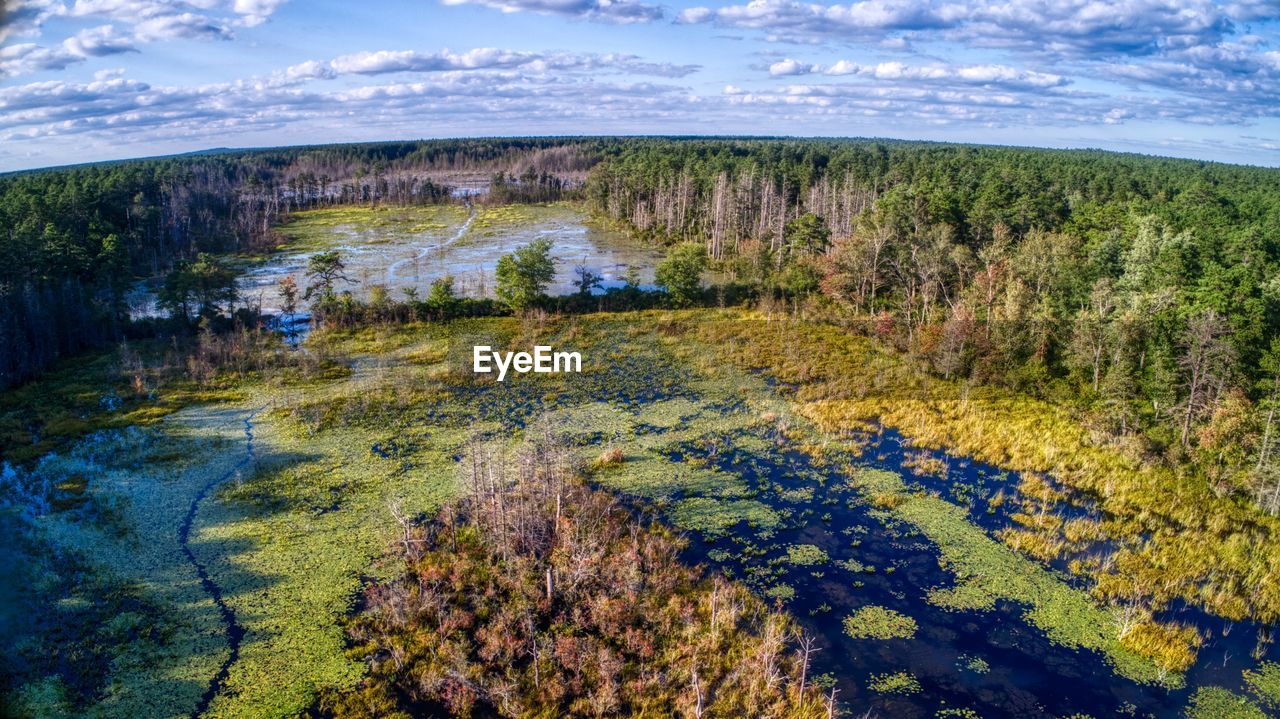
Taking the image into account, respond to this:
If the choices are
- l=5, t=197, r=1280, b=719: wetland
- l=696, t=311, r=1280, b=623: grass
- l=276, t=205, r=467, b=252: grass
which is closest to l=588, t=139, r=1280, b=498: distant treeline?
l=696, t=311, r=1280, b=623: grass

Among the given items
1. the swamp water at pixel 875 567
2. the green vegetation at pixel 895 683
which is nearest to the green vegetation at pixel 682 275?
the swamp water at pixel 875 567

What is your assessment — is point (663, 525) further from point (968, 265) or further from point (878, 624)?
point (968, 265)

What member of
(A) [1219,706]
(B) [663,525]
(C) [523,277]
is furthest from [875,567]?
(C) [523,277]

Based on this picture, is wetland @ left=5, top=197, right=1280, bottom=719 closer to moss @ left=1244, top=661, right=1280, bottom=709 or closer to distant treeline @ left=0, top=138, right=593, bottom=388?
moss @ left=1244, top=661, right=1280, bottom=709

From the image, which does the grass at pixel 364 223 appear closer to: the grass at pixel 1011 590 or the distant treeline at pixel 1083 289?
the distant treeline at pixel 1083 289

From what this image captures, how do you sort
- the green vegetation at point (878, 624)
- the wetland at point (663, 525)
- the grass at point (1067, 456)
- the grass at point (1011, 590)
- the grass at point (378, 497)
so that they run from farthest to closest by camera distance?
the grass at point (1067, 456), the green vegetation at point (878, 624), the grass at point (1011, 590), the grass at point (378, 497), the wetland at point (663, 525)

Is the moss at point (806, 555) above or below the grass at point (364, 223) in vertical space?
below
